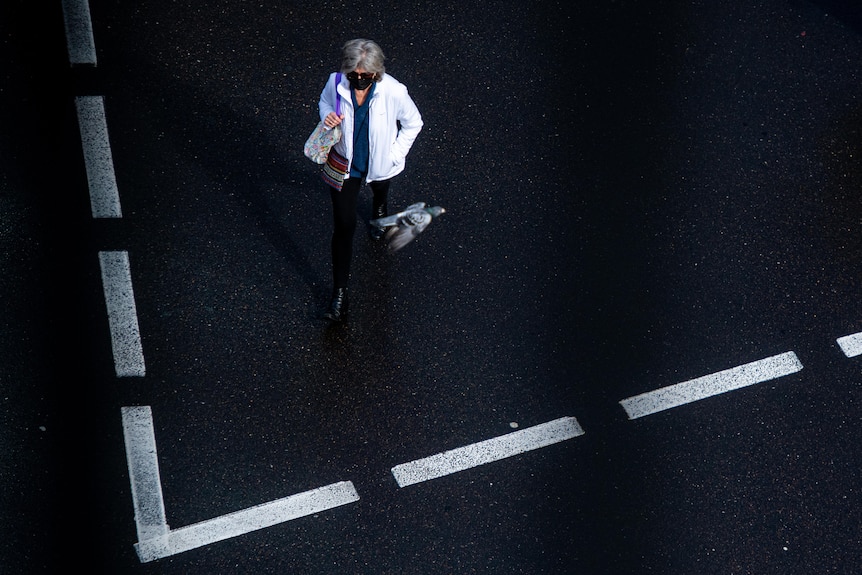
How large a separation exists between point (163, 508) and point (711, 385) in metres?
3.73

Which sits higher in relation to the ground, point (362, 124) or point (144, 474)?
point (362, 124)

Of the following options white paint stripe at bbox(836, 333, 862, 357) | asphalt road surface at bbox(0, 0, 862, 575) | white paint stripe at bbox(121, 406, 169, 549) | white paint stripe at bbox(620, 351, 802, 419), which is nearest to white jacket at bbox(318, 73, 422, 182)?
asphalt road surface at bbox(0, 0, 862, 575)

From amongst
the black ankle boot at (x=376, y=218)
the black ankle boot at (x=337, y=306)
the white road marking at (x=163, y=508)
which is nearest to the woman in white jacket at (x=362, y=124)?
the black ankle boot at (x=337, y=306)

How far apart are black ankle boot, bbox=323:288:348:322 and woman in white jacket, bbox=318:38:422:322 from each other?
24 centimetres

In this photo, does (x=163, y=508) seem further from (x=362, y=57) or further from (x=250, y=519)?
(x=362, y=57)

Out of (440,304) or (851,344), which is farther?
(851,344)

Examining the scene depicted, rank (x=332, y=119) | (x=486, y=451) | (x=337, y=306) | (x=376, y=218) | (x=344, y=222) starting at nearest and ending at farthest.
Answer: (x=332, y=119), (x=344, y=222), (x=486, y=451), (x=337, y=306), (x=376, y=218)

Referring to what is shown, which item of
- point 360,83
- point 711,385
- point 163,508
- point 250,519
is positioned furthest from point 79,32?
point 711,385

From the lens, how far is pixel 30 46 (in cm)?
667

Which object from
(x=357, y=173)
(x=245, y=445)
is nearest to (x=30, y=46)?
(x=357, y=173)

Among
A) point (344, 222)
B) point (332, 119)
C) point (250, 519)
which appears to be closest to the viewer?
point (332, 119)

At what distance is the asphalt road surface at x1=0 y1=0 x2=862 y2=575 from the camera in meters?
5.36

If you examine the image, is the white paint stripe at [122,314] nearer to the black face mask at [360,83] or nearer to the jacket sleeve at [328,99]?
the jacket sleeve at [328,99]

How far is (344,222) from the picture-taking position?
17.7 ft
